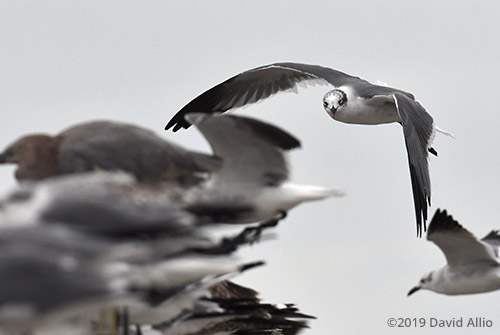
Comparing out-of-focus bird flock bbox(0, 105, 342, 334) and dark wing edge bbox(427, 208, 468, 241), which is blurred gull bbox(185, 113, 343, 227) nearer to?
out-of-focus bird flock bbox(0, 105, 342, 334)

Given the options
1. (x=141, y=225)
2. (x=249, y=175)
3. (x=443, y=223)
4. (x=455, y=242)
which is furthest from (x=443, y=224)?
(x=141, y=225)

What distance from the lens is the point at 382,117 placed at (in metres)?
15.8

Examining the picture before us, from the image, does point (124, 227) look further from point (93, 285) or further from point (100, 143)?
point (100, 143)

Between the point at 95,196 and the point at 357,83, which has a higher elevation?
the point at 357,83

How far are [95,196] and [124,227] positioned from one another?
252 millimetres

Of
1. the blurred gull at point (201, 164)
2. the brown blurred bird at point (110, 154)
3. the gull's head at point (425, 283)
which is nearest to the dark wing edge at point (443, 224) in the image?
the gull's head at point (425, 283)

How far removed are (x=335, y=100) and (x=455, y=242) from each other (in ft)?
8.15

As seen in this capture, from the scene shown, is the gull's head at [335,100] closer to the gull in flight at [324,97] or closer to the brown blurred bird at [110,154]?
the gull in flight at [324,97]

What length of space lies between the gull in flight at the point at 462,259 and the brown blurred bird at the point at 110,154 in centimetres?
525

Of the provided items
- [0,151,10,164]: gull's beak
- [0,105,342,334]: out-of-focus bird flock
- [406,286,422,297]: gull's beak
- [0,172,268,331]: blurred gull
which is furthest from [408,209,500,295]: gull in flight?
[0,172,268,331]: blurred gull

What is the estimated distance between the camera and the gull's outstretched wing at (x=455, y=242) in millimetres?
13490

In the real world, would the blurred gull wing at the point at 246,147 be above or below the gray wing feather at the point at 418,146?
below

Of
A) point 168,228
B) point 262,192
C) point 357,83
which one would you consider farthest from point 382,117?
point 168,228

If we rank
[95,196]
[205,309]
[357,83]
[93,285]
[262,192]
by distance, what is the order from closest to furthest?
1. [93,285]
2. [95,196]
3. [262,192]
4. [205,309]
5. [357,83]
